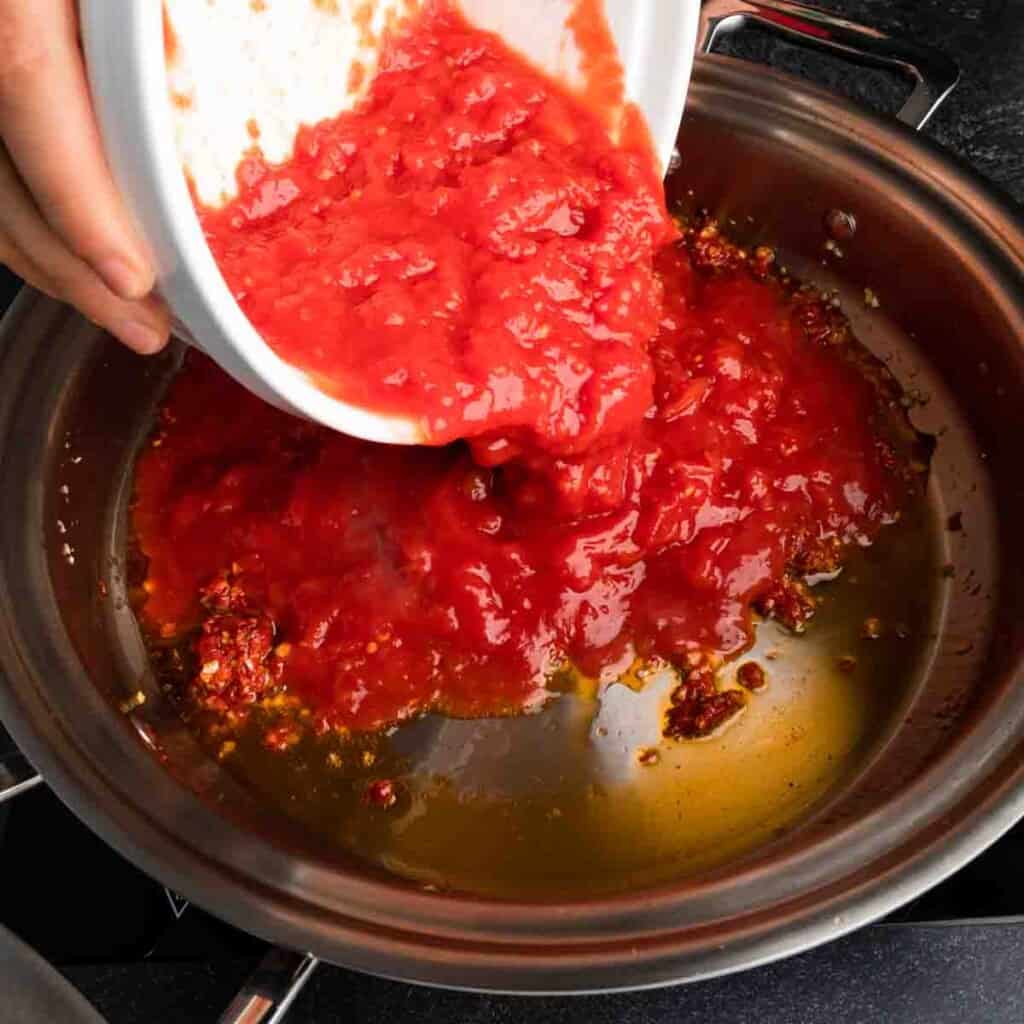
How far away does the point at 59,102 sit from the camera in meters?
0.59

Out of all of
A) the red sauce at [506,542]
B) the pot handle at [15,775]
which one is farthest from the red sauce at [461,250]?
the pot handle at [15,775]

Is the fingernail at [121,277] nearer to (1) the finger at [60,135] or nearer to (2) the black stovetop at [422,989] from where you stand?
(1) the finger at [60,135]

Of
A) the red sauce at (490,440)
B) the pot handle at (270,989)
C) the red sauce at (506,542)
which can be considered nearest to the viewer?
the pot handle at (270,989)

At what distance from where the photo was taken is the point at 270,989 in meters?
0.75

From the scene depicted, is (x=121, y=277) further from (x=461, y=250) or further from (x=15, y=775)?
(x=15, y=775)

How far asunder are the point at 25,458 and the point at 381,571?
34 centimetres

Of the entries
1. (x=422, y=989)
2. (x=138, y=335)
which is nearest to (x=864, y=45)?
(x=138, y=335)

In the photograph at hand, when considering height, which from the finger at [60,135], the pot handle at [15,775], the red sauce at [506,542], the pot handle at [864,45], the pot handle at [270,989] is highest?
the pot handle at [864,45]

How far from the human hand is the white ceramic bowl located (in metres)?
0.01

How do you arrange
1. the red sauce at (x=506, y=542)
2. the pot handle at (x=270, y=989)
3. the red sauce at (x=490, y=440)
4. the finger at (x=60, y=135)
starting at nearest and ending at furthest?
the finger at (x=60, y=135) < the pot handle at (x=270, y=989) < the red sauce at (x=490, y=440) < the red sauce at (x=506, y=542)

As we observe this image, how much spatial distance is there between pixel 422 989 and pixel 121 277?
23.5 inches

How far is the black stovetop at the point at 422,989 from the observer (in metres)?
0.86

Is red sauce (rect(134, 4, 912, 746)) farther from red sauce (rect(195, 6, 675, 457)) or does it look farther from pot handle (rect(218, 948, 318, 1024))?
pot handle (rect(218, 948, 318, 1024))

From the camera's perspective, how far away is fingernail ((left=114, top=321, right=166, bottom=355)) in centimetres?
75
